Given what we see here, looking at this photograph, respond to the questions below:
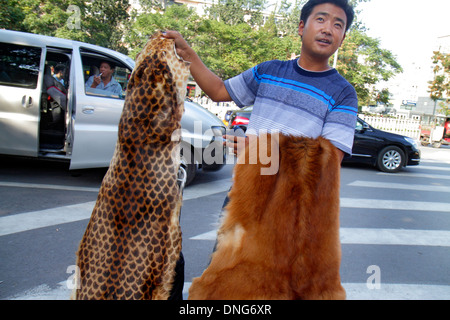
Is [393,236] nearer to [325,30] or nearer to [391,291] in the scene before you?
[391,291]

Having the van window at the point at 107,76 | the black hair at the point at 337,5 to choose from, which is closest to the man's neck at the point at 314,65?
the black hair at the point at 337,5

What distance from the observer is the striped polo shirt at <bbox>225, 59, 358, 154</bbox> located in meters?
1.66

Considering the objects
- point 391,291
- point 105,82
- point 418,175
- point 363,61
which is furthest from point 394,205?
point 363,61

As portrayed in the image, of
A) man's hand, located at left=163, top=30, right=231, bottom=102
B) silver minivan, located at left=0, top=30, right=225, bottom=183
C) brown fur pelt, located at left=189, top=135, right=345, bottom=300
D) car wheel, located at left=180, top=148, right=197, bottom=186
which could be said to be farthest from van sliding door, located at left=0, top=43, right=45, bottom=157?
brown fur pelt, located at left=189, top=135, right=345, bottom=300

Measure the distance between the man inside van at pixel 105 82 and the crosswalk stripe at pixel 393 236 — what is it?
9.13 ft

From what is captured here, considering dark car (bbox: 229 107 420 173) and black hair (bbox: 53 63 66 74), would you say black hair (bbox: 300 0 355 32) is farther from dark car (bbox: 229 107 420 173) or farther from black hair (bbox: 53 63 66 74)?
dark car (bbox: 229 107 420 173)

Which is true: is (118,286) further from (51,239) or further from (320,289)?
(51,239)

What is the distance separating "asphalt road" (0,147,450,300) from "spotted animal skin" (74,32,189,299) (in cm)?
162

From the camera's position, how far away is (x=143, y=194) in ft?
4.53

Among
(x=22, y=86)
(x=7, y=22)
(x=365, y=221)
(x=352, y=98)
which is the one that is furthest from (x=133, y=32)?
(x=352, y=98)

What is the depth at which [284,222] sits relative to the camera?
1.28 metres
